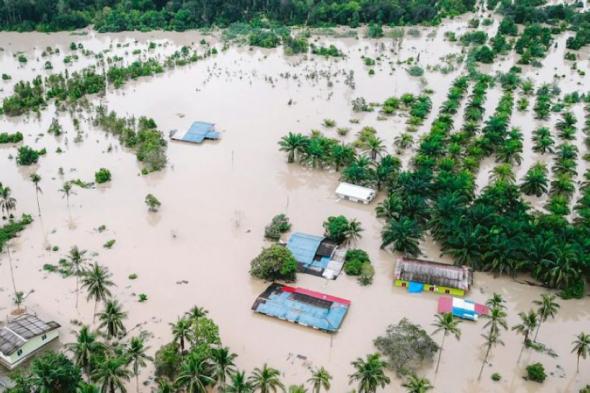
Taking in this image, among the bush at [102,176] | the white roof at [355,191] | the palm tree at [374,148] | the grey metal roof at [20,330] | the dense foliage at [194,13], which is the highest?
the dense foliage at [194,13]

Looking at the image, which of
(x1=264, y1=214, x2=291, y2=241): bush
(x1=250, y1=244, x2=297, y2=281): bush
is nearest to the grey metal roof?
(x1=250, y1=244, x2=297, y2=281): bush

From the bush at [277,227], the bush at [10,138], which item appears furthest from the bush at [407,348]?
the bush at [10,138]

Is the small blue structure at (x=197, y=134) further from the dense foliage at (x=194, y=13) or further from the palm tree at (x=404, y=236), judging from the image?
the dense foliage at (x=194, y=13)

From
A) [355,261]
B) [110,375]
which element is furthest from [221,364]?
[355,261]

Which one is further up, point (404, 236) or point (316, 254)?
point (404, 236)

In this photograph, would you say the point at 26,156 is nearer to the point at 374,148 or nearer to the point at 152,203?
the point at 152,203

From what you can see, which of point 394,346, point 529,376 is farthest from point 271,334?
point 529,376
